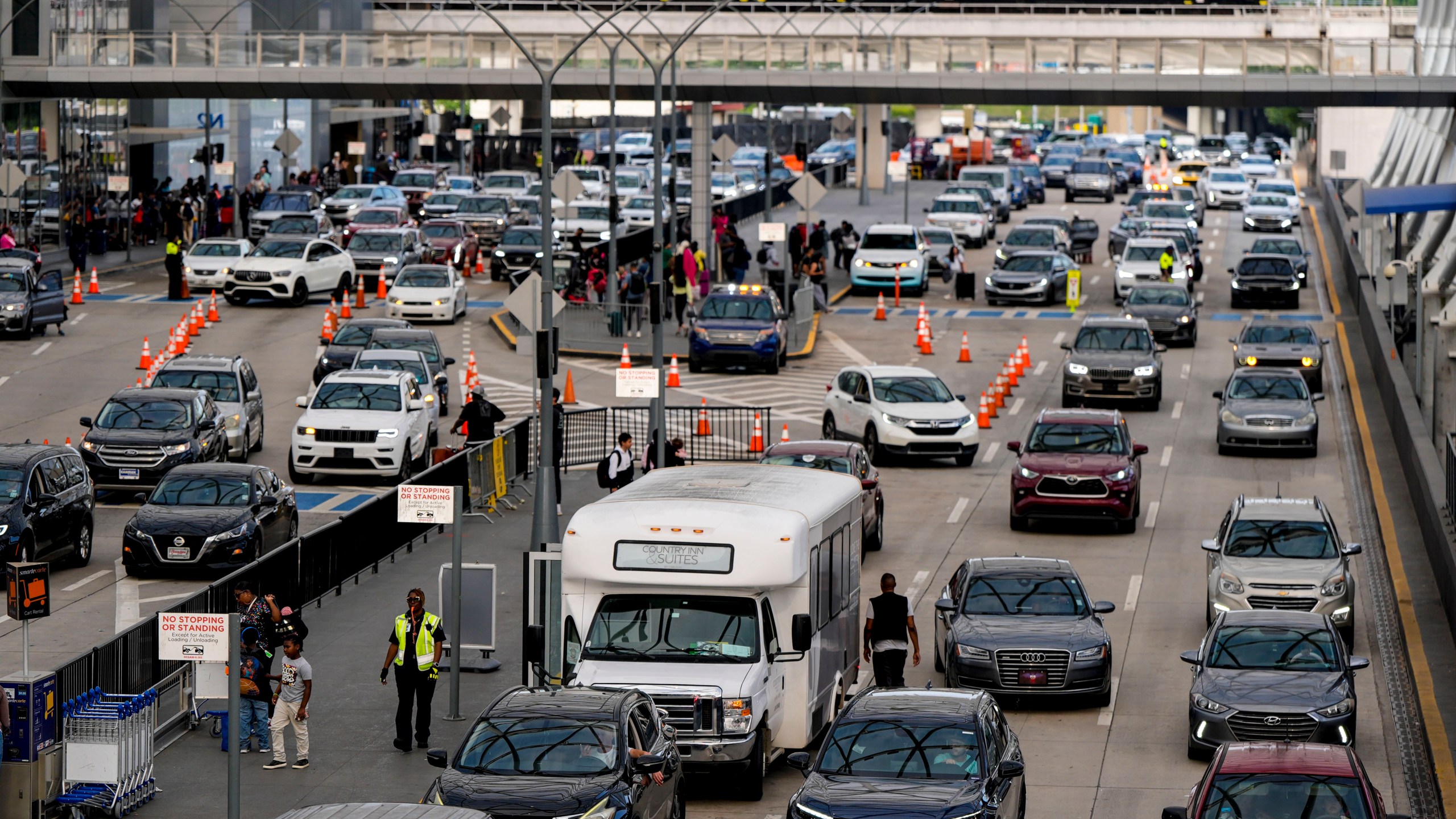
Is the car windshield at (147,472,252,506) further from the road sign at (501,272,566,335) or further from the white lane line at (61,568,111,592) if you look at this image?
the road sign at (501,272,566,335)

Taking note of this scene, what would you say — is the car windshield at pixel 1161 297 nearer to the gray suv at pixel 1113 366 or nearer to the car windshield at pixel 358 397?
the gray suv at pixel 1113 366

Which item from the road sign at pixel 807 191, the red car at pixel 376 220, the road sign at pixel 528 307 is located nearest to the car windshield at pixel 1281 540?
the road sign at pixel 528 307

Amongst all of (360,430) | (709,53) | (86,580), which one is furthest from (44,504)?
(709,53)

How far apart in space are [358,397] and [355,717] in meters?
13.6

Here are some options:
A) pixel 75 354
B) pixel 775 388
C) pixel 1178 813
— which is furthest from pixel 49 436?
pixel 1178 813

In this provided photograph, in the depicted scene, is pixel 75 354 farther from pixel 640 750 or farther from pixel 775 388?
pixel 640 750

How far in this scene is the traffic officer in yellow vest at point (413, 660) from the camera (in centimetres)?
1936

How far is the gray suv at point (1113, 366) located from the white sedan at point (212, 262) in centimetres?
2266

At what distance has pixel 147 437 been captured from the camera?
31406 millimetres

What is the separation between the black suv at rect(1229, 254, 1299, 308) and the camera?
185 ft

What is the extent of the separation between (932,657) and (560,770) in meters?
9.90

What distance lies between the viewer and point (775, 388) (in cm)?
4444

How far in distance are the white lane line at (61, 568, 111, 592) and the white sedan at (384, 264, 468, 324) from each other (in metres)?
24.1

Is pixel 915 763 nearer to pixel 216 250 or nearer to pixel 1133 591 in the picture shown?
pixel 1133 591
